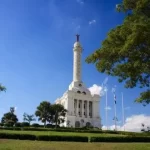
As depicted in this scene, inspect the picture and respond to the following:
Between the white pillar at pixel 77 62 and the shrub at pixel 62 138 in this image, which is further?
the white pillar at pixel 77 62

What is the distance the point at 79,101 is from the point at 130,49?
302ft

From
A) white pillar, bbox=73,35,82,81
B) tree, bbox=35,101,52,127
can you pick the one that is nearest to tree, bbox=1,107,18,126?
tree, bbox=35,101,52,127

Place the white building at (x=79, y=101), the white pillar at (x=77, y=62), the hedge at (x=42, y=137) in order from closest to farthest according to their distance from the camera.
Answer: the hedge at (x=42, y=137), the white building at (x=79, y=101), the white pillar at (x=77, y=62)

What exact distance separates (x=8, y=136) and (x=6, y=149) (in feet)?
40.9

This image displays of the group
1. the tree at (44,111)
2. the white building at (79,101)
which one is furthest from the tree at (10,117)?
the white building at (79,101)

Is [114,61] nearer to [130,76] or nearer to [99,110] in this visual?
[130,76]

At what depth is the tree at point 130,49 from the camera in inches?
995

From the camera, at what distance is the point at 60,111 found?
92.0 metres

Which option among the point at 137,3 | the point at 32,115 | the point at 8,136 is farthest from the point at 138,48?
the point at 32,115

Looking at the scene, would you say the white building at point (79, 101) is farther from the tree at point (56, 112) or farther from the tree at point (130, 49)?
the tree at point (130, 49)

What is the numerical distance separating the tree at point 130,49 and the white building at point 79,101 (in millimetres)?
80874

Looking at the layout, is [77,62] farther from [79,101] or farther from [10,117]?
[10,117]

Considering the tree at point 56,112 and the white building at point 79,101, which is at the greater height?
the white building at point 79,101

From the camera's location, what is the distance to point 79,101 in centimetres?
11738
